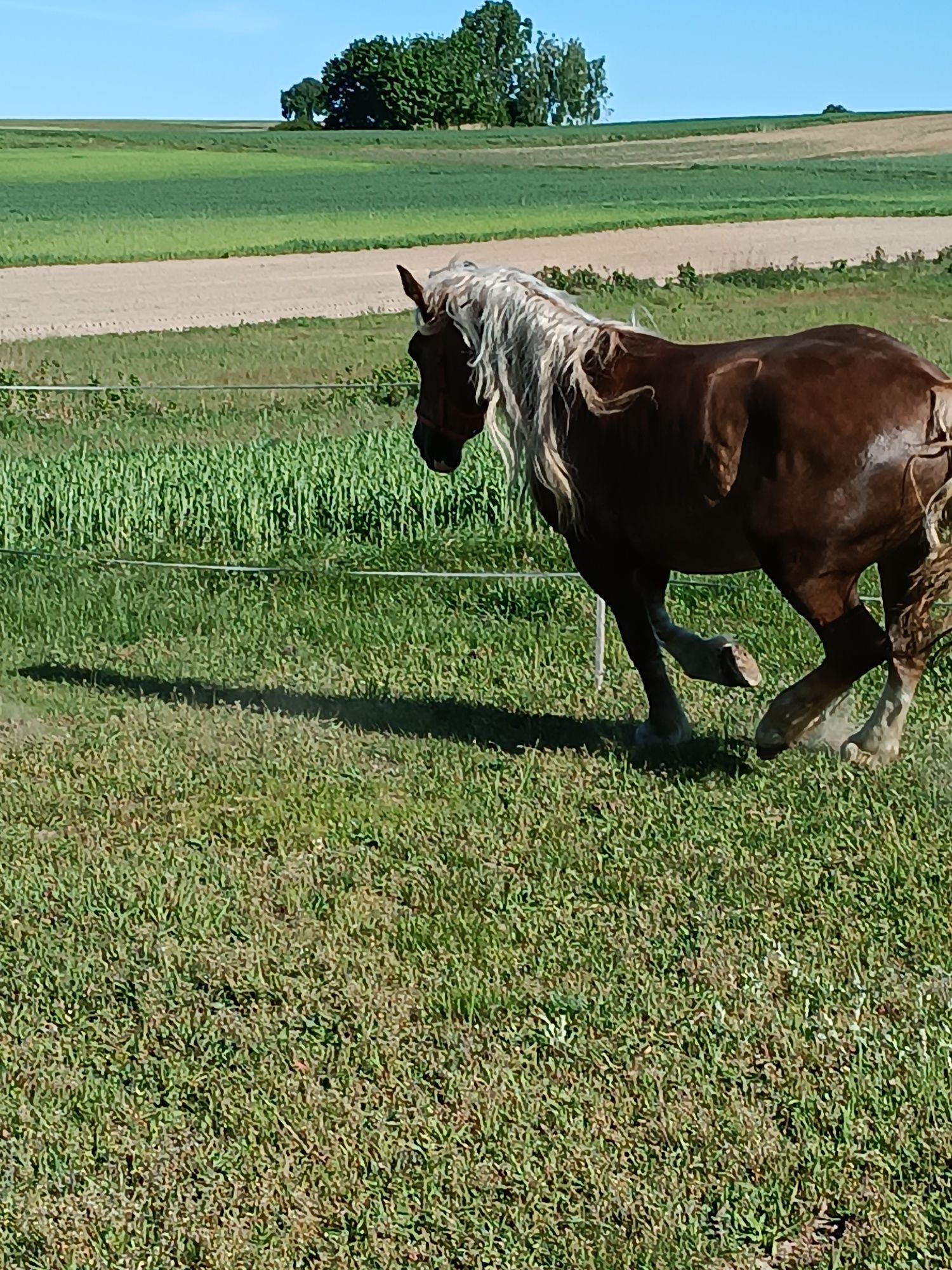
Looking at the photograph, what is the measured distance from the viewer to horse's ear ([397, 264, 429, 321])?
631 cm

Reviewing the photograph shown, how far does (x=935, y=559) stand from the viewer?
5660 mm

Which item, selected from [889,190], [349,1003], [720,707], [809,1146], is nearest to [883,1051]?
[809,1146]

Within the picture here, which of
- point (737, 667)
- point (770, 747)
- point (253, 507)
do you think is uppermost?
point (737, 667)

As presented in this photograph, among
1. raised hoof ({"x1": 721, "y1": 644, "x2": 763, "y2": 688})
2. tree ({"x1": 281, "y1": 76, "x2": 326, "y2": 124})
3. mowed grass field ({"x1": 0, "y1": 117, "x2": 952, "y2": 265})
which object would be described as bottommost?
raised hoof ({"x1": 721, "y1": 644, "x2": 763, "y2": 688})

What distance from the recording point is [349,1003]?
4539 mm

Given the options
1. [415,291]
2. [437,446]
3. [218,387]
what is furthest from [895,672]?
[218,387]

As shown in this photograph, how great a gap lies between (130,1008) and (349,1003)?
2.18 ft

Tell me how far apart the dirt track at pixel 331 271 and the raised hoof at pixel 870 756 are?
20.6 m

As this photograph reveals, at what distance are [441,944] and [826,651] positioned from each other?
1.96 meters

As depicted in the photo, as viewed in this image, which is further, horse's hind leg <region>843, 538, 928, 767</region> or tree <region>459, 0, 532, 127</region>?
tree <region>459, 0, 532, 127</region>

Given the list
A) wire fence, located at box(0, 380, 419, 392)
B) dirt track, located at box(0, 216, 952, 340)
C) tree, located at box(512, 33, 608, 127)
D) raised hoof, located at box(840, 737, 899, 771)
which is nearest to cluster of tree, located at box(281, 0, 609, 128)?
tree, located at box(512, 33, 608, 127)

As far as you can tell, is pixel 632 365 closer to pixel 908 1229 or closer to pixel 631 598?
pixel 631 598

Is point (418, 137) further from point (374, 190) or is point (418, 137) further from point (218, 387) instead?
point (218, 387)

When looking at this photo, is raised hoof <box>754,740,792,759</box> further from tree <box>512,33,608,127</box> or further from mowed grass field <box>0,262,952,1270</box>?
tree <box>512,33,608,127</box>
